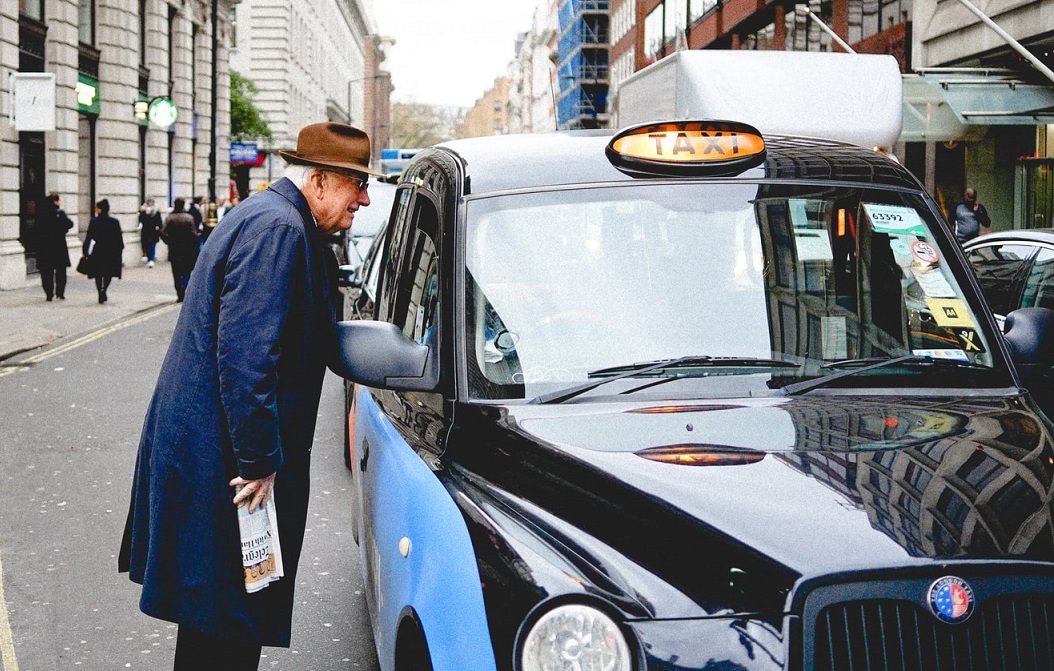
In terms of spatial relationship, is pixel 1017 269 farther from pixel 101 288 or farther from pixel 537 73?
pixel 537 73

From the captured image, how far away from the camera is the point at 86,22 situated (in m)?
30.6

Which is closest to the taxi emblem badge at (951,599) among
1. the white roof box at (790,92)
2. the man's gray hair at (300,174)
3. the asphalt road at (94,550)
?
the man's gray hair at (300,174)

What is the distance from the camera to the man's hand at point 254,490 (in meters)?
3.14

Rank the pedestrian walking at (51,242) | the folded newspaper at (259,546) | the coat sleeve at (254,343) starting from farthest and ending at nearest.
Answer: the pedestrian walking at (51,242), the folded newspaper at (259,546), the coat sleeve at (254,343)

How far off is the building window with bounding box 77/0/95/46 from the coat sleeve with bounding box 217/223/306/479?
2904cm

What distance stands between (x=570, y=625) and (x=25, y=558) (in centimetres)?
477

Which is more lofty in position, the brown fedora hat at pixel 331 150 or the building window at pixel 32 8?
the building window at pixel 32 8

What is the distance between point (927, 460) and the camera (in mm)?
2648

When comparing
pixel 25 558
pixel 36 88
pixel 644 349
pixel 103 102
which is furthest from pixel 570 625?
pixel 103 102

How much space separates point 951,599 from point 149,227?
106 feet

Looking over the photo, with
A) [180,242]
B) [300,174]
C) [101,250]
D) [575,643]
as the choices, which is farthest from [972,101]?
[575,643]

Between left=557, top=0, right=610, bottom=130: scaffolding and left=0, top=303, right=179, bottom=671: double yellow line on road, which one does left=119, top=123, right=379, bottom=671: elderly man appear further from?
left=557, top=0, right=610, bottom=130: scaffolding

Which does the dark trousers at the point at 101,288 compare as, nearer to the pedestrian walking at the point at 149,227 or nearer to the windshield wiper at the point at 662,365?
the pedestrian walking at the point at 149,227

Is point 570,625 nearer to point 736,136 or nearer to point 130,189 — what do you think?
point 736,136
